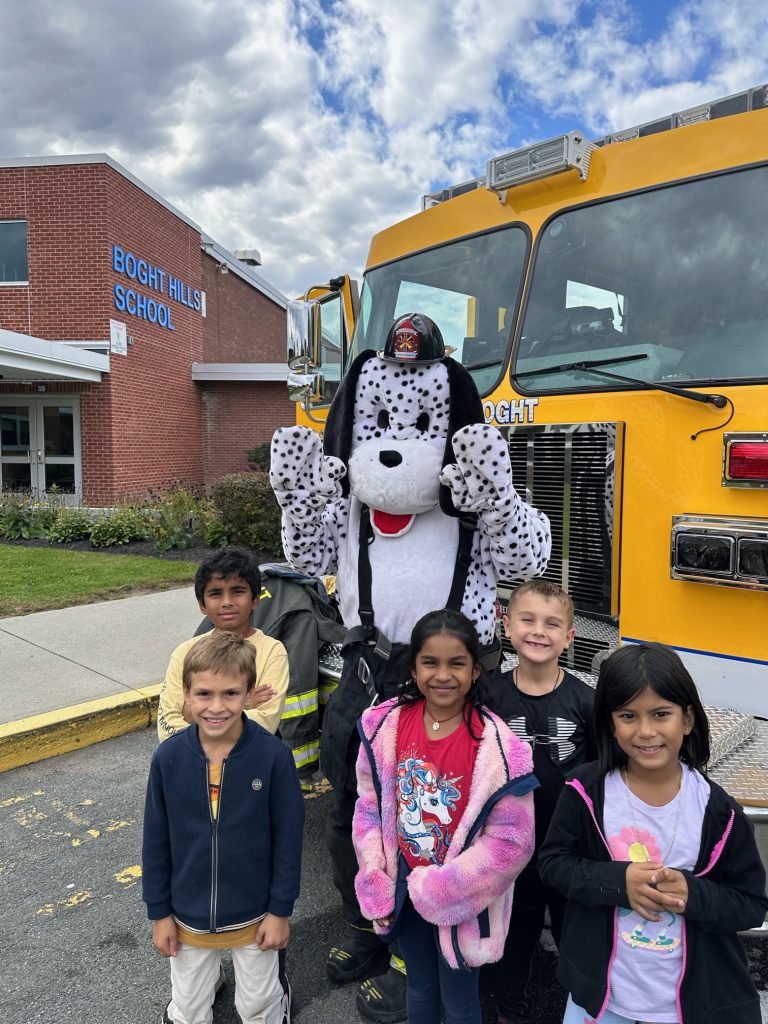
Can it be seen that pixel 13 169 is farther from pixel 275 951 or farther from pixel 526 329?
pixel 275 951

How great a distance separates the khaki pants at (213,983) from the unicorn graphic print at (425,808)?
510 mm

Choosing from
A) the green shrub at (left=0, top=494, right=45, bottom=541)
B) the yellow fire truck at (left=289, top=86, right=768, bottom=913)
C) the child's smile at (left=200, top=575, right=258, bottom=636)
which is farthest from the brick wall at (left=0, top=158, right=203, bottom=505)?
the child's smile at (left=200, top=575, right=258, bottom=636)

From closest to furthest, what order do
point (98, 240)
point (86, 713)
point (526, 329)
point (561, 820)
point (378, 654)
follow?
point (561, 820) < point (378, 654) < point (526, 329) < point (86, 713) < point (98, 240)

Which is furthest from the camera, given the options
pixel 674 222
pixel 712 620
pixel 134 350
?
pixel 134 350

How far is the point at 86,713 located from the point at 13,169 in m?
13.2

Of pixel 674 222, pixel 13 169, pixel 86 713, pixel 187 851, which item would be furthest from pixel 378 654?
pixel 13 169

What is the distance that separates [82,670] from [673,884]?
431 cm

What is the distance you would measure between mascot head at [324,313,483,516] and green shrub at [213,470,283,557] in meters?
6.86

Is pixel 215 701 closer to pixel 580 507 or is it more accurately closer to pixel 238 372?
pixel 580 507

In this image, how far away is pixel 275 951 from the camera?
6.41 feet

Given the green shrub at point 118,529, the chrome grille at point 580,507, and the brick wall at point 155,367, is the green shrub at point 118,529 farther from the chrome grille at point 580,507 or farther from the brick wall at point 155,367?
the chrome grille at point 580,507

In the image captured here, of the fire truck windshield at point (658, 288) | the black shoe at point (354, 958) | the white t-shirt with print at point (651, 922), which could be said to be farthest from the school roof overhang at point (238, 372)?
the white t-shirt with print at point (651, 922)

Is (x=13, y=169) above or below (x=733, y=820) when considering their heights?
above

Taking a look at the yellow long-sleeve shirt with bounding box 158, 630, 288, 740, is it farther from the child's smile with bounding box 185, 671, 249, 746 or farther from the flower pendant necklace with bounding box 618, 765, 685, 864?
the flower pendant necklace with bounding box 618, 765, 685, 864
